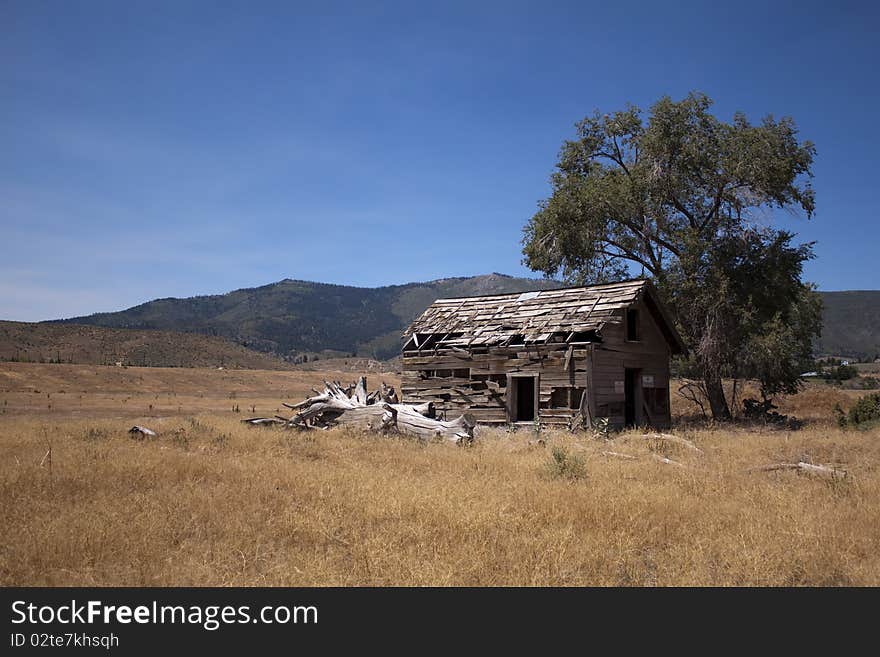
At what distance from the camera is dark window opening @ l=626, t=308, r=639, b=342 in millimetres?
22188

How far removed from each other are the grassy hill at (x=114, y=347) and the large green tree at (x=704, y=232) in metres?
54.1

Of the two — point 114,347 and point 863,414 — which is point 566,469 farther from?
point 114,347

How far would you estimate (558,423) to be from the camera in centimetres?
1944

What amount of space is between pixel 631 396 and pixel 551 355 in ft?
16.2

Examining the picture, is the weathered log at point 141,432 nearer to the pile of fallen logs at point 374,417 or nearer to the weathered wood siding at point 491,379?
the pile of fallen logs at point 374,417

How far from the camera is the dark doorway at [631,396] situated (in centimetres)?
2230

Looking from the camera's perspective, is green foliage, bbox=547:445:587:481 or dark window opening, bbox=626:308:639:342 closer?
green foliage, bbox=547:445:587:481

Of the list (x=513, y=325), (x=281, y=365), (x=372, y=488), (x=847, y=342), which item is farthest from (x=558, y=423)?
(x=847, y=342)

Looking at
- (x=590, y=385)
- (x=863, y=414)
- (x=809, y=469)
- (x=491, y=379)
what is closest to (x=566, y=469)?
(x=809, y=469)

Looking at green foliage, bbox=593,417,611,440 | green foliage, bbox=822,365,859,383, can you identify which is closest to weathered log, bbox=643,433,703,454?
green foliage, bbox=593,417,611,440

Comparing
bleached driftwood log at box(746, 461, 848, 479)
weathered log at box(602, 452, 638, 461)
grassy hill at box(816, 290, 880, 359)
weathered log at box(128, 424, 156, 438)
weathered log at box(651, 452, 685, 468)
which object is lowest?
weathered log at box(602, 452, 638, 461)

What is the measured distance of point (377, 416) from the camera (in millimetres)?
18766

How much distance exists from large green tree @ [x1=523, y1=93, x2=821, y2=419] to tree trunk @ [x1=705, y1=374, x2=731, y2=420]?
44 mm

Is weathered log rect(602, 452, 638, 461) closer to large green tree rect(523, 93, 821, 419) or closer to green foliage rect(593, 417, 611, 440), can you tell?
green foliage rect(593, 417, 611, 440)
